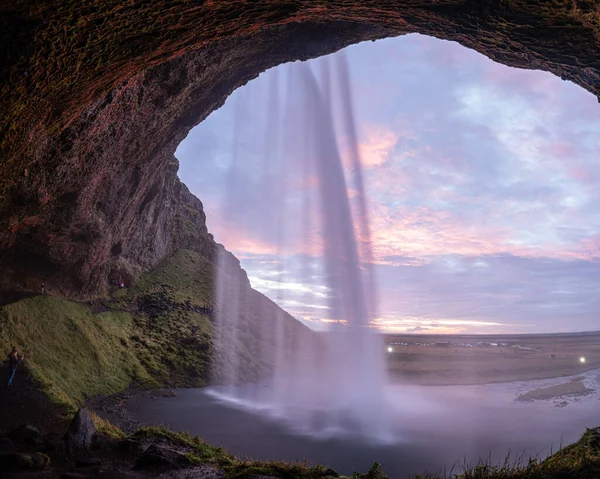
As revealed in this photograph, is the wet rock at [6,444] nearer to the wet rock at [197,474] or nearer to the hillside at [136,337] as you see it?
the wet rock at [197,474]

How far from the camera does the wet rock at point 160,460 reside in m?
12.3

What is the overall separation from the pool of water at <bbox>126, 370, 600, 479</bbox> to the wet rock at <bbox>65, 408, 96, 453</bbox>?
7220mm

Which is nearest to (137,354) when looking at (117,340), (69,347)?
(117,340)

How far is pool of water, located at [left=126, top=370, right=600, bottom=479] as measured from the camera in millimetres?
18422

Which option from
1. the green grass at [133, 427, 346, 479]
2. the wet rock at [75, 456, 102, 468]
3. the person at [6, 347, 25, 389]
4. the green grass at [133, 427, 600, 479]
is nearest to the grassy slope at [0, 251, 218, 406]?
the person at [6, 347, 25, 389]

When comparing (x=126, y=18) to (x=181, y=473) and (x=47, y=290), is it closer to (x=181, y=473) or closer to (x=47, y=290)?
(x=181, y=473)

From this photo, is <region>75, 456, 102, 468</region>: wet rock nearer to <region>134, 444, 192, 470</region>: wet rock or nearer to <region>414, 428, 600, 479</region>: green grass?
<region>134, 444, 192, 470</region>: wet rock

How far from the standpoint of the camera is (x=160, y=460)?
1256cm

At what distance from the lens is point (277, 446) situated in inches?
771

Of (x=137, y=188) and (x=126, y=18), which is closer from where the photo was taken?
(x=126, y=18)

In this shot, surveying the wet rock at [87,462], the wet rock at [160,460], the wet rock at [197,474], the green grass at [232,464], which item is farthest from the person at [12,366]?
the wet rock at [197,474]

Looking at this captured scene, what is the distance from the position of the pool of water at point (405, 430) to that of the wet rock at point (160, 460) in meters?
5.51

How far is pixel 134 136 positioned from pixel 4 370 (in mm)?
18526

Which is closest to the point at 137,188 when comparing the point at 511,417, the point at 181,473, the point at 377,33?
the point at 377,33
